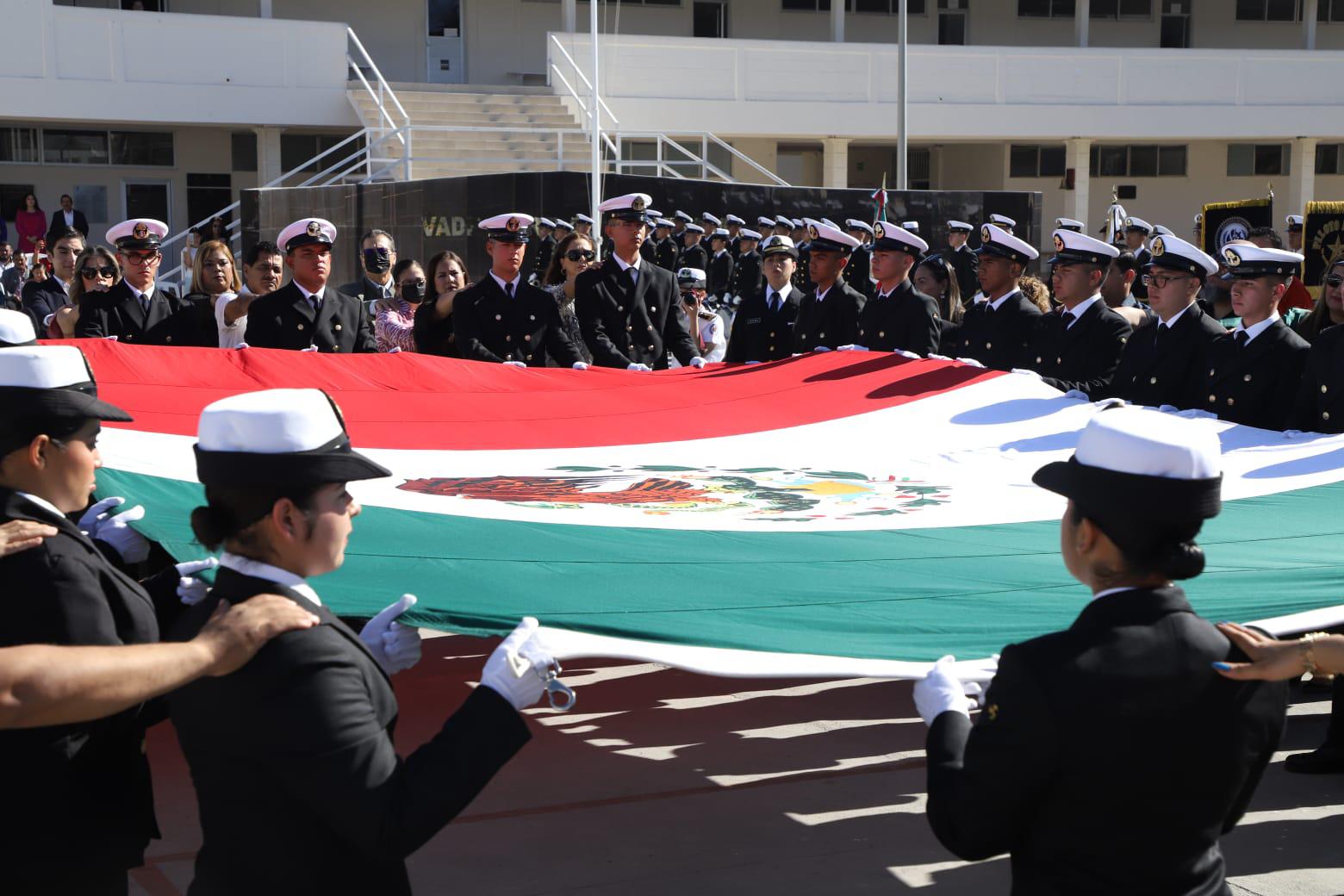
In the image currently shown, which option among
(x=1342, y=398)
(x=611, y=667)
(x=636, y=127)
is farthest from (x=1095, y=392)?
(x=636, y=127)

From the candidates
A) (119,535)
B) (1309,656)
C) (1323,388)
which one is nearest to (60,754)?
(119,535)

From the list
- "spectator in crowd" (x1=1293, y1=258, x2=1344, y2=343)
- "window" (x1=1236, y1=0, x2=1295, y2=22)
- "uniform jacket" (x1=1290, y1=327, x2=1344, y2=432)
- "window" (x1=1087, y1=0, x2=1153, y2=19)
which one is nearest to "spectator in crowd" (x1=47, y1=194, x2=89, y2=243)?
"window" (x1=1087, y1=0, x2=1153, y2=19)

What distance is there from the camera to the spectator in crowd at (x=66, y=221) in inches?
852

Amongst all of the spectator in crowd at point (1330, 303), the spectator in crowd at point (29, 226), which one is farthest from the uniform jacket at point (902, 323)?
the spectator in crowd at point (29, 226)

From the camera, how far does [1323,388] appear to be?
520 cm

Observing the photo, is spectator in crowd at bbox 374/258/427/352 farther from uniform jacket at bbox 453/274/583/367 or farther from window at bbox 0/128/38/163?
window at bbox 0/128/38/163

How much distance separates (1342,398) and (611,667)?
9.17 ft

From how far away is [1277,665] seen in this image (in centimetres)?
204

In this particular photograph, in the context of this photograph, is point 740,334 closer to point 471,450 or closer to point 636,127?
point 471,450

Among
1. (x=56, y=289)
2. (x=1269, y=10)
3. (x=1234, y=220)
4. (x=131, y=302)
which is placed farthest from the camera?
(x=1269, y=10)

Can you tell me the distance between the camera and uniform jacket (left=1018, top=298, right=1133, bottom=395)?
662cm

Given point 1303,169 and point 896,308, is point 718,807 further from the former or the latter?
point 1303,169

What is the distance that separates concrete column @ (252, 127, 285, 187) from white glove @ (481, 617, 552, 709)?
22087mm

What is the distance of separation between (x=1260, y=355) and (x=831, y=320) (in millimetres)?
2659
